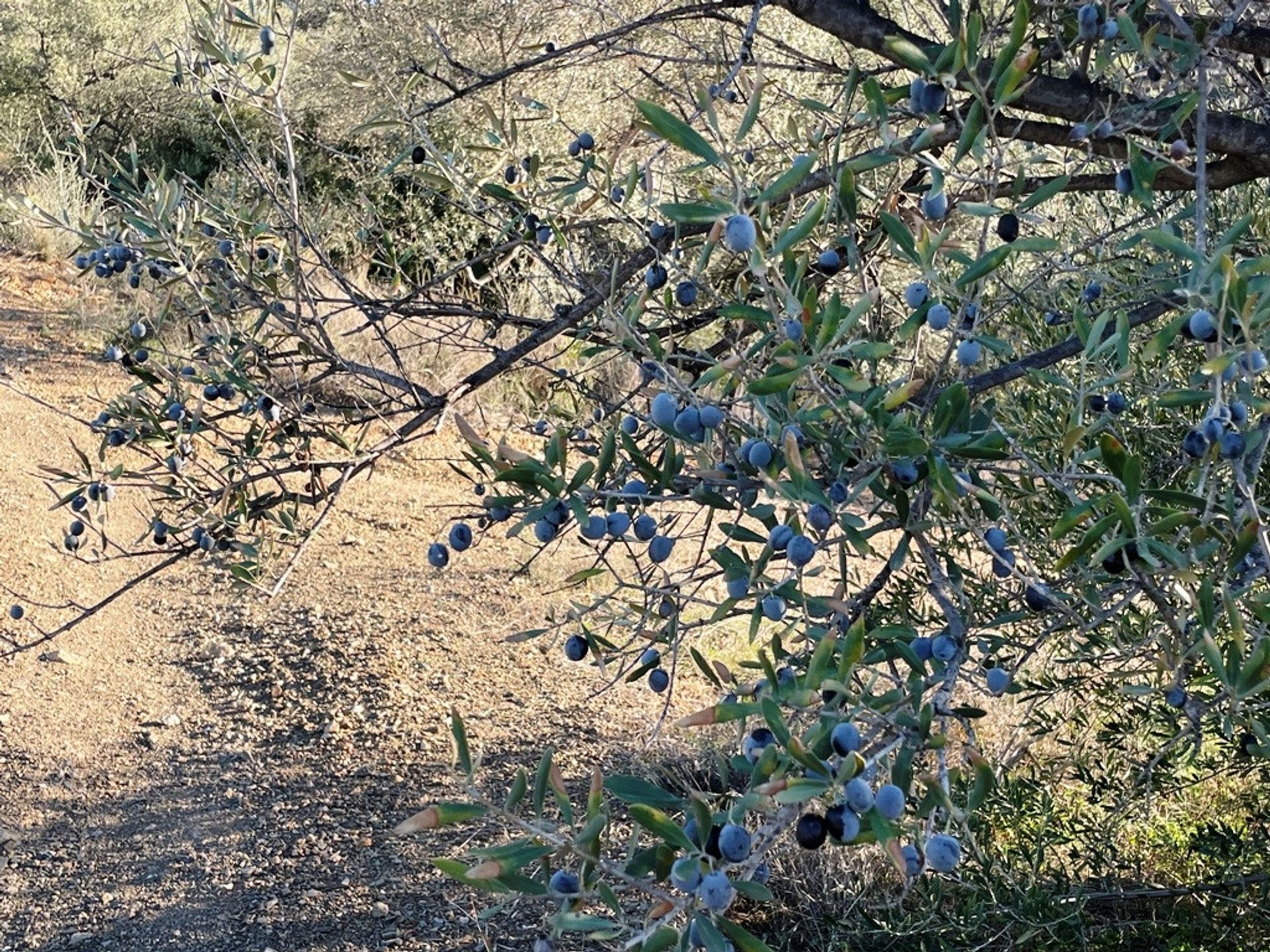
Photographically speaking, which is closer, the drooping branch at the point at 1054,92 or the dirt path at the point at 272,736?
the drooping branch at the point at 1054,92

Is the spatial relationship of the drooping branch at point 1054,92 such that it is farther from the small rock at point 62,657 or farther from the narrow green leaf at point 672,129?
the small rock at point 62,657

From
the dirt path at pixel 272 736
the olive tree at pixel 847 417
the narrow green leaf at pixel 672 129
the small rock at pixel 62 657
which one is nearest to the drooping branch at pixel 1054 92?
the olive tree at pixel 847 417

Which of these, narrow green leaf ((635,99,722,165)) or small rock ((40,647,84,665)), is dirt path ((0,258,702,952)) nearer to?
small rock ((40,647,84,665))

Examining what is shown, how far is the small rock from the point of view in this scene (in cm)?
534

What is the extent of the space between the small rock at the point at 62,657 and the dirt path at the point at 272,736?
22 millimetres

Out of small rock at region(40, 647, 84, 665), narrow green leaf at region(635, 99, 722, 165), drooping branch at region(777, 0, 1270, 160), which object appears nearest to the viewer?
narrow green leaf at region(635, 99, 722, 165)

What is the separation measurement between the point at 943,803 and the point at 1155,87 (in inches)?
67.6

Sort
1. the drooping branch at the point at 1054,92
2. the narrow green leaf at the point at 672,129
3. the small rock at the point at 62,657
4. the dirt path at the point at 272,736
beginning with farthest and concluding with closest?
the small rock at the point at 62,657, the dirt path at the point at 272,736, the drooping branch at the point at 1054,92, the narrow green leaf at the point at 672,129

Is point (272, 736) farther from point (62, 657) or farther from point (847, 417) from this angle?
point (847, 417)

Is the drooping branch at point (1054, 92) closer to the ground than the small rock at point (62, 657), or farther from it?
closer to the ground

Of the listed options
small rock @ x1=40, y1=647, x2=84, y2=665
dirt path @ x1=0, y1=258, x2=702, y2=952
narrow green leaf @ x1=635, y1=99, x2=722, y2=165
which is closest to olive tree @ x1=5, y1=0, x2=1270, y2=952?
narrow green leaf @ x1=635, y1=99, x2=722, y2=165

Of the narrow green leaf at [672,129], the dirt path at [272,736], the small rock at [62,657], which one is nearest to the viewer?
the narrow green leaf at [672,129]

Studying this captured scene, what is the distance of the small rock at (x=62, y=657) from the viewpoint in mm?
5340

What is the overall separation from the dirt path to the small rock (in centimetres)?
2
